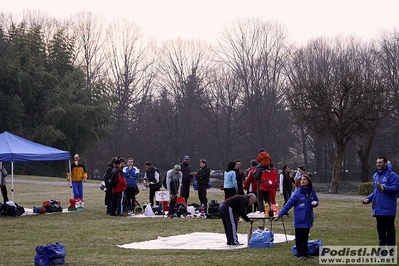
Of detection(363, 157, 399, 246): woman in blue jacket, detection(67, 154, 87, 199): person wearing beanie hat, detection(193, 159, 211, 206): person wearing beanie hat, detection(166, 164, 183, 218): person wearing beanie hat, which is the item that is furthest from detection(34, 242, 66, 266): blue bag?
detection(67, 154, 87, 199): person wearing beanie hat

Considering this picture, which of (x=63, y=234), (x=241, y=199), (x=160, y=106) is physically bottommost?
(x=63, y=234)

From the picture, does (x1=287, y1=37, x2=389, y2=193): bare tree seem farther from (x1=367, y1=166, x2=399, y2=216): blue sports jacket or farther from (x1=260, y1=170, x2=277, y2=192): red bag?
(x1=367, y1=166, x2=399, y2=216): blue sports jacket

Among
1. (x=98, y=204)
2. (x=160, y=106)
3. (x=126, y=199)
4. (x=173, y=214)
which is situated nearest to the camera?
(x=173, y=214)

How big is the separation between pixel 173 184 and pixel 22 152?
5643 mm

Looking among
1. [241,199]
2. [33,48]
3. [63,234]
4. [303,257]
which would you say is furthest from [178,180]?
[33,48]

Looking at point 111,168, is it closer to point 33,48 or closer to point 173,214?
point 173,214

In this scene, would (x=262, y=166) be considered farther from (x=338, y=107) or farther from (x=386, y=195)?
(x=338, y=107)

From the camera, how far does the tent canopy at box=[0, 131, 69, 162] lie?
2239cm

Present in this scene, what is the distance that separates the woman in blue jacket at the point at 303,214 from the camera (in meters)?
11.5

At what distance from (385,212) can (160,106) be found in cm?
5963

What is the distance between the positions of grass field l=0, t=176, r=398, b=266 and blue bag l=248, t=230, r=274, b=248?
21cm

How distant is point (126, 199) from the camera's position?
22.4 m

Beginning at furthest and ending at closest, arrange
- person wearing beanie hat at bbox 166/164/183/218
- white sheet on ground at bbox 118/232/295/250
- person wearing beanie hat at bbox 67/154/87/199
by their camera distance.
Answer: person wearing beanie hat at bbox 67/154/87/199 → person wearing beanie hat at bbox 166/164/183/218 → white sheet on ground at bbox 118/232/295/250

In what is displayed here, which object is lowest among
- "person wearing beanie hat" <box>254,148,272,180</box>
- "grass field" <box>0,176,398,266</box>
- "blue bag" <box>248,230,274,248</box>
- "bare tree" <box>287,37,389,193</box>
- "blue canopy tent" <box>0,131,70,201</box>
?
"grass field" <box>0,176,398,266</box>
